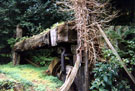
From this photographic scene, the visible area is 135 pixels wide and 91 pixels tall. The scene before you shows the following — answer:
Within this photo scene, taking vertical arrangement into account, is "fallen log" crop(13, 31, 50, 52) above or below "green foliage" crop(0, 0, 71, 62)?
below

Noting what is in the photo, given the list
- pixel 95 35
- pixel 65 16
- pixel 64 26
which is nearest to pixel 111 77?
pixel 95 35

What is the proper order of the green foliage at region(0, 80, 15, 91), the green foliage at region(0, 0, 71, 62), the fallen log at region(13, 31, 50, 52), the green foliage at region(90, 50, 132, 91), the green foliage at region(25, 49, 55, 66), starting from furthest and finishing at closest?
the green foliage at region(0, 0, 71, 62) → the green foliage at region(25, 49, 55, 66) → the fallen log at region(13, 31, 50, 52) → the green foliage at region(0, 80, 15, 91) → the green foliage at region(90, 50, 132, 91)

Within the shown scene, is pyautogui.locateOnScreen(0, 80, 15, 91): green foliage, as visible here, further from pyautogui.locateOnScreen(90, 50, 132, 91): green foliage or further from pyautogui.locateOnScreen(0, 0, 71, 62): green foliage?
A: pyautogui.locateOnScreen(0, 0, 71, 62): green foliage

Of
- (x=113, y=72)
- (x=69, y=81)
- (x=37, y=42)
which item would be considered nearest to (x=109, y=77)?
(x=113, y=72)

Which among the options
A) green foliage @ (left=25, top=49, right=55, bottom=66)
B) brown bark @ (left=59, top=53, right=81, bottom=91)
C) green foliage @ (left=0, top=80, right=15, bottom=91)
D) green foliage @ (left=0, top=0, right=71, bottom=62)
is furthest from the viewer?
green foliage @ (left=0, top=0, right=71, bottom=62)

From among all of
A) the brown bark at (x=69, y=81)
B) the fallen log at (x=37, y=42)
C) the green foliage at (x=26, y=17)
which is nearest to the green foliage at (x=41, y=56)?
the fallen log at (x=37, y=42)

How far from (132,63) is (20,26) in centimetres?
815

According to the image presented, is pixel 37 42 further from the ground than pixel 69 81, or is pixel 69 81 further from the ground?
pixel 37 42

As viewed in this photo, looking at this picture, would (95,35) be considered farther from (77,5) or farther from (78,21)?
(77,5)

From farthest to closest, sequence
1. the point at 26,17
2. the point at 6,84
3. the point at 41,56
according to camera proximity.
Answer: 1. the point at 26,17
2. the point at 41,56
3. the point at 6,84

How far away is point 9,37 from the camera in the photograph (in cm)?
974

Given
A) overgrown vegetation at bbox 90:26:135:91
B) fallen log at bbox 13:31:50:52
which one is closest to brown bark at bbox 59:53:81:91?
overgrown vegetation at bbox 90:26:135:91

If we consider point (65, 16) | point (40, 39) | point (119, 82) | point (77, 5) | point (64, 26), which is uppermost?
point (65, 16)

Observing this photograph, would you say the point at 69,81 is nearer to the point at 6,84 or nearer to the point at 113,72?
the point at 113,72
